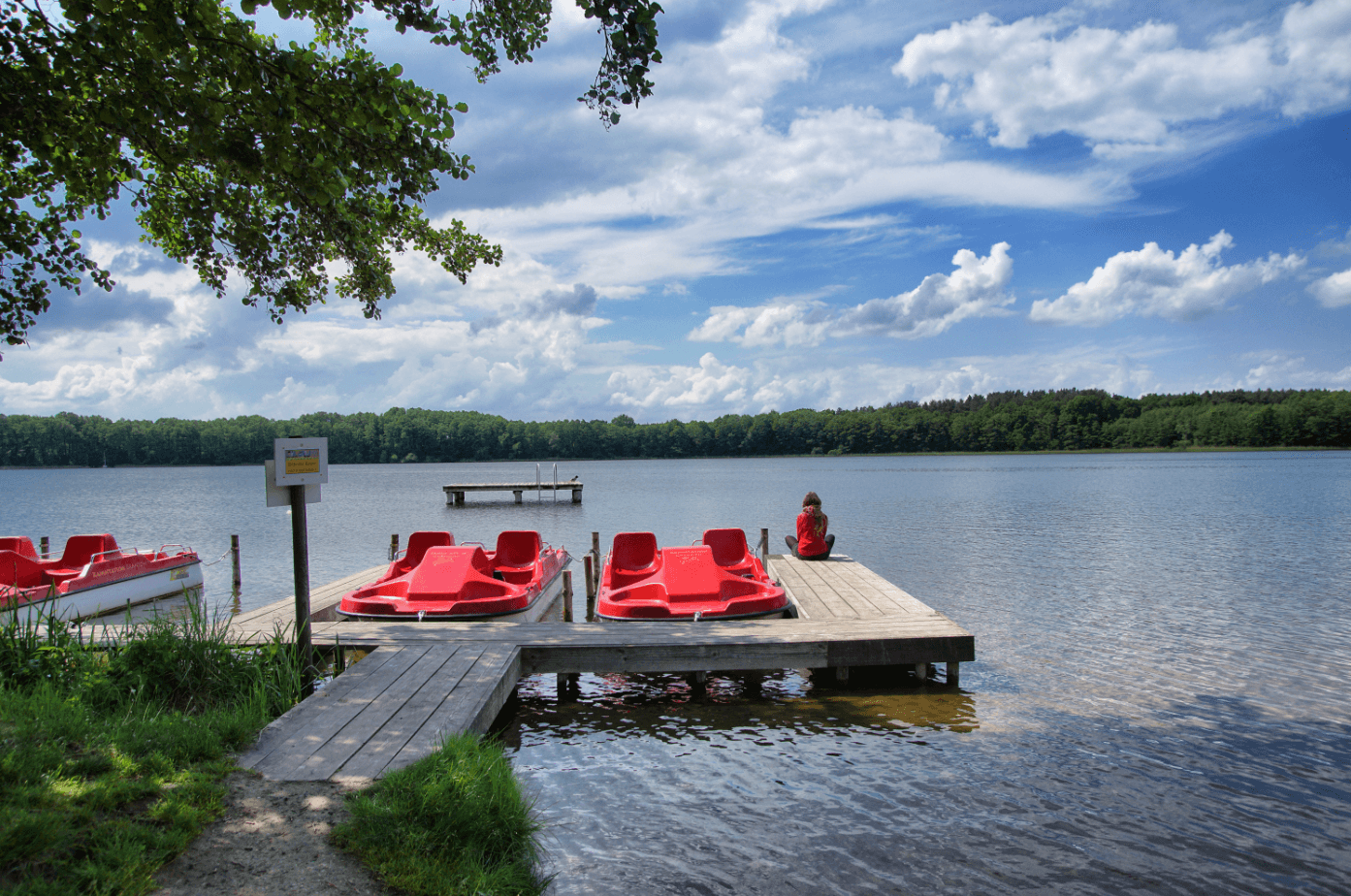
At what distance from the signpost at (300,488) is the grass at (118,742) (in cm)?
26

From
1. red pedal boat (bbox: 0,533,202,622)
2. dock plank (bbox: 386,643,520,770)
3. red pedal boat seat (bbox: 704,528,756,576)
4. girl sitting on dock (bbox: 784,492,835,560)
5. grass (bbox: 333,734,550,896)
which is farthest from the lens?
girl sitting on dock (bbox: 784,492,835,560)

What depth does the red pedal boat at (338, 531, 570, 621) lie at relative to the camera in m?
9.00

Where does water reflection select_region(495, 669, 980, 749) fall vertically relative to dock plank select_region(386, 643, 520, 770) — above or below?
below

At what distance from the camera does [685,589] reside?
30.7 ft

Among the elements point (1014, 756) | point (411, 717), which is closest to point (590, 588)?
point (411, 717)

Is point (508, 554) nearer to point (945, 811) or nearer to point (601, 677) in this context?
point (601, 677)

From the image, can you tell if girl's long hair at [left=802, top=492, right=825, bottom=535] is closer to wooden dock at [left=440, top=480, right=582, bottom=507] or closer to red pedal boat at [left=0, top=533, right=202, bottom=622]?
red pedal boat at [left=0, top=533, right=202, bottom=622]

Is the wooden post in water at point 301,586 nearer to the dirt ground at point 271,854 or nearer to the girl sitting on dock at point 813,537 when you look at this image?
the dirt ground at point 271,854

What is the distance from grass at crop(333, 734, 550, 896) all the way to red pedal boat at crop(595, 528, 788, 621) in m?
4.50

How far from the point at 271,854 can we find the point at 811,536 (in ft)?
35.6

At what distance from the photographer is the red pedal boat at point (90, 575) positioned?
35.9 ft

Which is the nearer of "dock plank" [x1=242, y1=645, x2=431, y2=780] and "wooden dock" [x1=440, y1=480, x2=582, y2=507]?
"dock plank" [x1=242, y1=645, x2=431, y2=780]

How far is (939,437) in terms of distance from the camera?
119 metres

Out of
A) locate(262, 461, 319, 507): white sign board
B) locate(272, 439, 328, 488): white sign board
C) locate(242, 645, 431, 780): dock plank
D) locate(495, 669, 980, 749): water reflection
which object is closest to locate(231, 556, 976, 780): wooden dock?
locate(242, 645, 431, 780): dock plank
